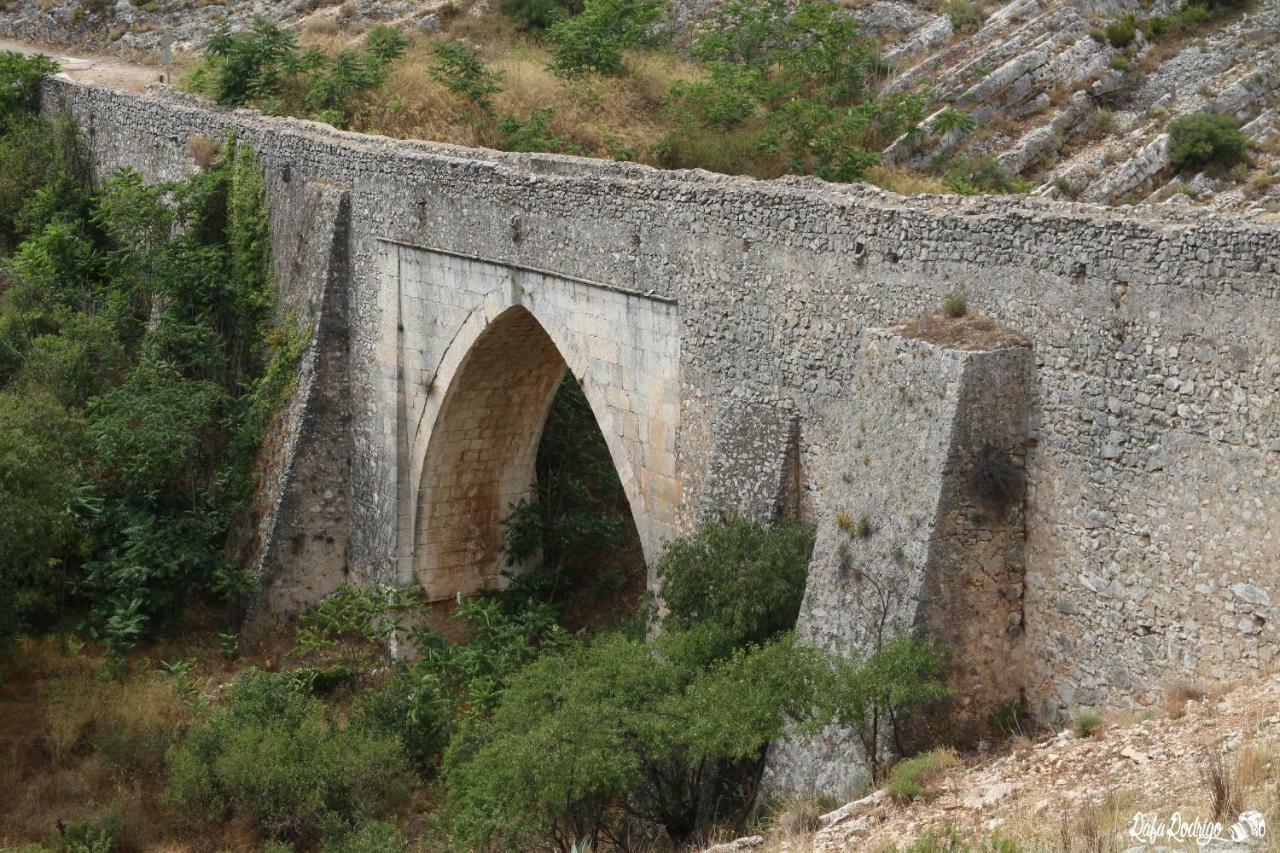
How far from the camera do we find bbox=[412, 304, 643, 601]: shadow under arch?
17.7 m

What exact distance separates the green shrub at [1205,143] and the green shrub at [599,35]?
8.44 m

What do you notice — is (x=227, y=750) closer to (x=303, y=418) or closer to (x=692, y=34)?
(x=303, y=418)

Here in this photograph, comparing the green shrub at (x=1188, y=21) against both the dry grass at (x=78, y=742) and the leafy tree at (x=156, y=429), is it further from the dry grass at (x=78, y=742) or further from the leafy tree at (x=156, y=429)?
the dry grass at (x=78, y=742)

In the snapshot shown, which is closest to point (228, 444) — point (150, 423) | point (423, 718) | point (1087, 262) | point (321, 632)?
point (150, 423)

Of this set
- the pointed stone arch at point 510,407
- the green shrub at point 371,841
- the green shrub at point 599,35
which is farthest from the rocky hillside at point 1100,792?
the green shrub at point 599,35

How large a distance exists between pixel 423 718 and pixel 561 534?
141 inches

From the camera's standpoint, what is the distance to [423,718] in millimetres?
15703

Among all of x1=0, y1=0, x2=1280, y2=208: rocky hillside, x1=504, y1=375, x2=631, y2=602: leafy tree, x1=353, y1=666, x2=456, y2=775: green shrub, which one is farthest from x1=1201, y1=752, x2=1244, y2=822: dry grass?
x1=0, y1=0, x2=1280, y2=208: rocky hillside

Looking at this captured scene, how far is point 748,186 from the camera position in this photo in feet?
44.5

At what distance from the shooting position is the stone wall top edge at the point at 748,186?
10.4 metres

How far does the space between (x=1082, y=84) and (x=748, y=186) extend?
46.0 ft

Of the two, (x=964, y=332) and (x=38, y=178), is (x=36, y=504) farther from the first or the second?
(x=38, y=178)

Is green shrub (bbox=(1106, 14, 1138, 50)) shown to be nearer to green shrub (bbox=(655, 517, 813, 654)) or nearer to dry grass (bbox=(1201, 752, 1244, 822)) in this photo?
green shrub (bbox=(655, 517, 813, 654))

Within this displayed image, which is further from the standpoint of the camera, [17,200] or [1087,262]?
[17,200]
